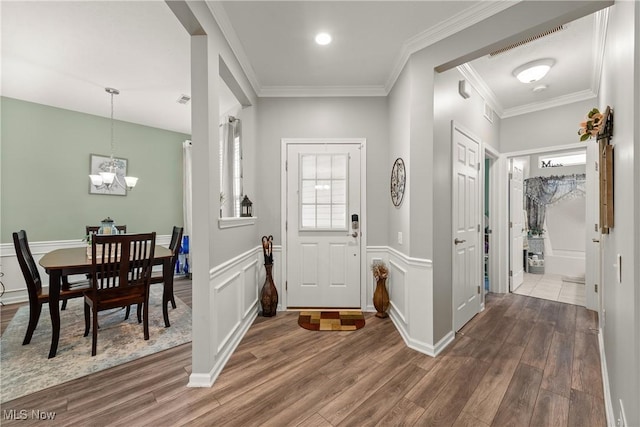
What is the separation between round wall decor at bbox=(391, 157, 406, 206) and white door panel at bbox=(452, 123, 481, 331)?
0.50 metres

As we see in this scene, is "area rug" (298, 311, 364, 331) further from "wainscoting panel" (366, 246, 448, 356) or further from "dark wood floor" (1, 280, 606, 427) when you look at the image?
"wainscoting panel" (366, 246, 448, 356)

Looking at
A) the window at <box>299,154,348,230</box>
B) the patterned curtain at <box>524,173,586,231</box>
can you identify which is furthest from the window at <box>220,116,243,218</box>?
the patterned curtain at <box>524,173,586,231</box>

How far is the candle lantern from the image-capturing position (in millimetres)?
2994

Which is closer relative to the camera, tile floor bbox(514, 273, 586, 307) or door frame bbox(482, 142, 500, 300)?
tile floor bbox(514, 273, 586, 307)

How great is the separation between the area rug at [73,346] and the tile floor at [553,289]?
4.92 m

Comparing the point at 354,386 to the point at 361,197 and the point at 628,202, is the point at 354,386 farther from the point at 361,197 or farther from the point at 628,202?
the point at 361,197

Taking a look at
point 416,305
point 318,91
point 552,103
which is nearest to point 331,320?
point 416,305

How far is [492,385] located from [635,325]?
1.18m

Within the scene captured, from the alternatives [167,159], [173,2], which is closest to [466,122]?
[173,2]

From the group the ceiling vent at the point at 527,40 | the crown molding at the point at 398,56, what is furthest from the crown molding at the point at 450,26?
the ceiling vent at the point at 527,40

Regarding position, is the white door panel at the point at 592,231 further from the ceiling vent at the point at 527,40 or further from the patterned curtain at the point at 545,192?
the patterned curtain at the point at 545,192

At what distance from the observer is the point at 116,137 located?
4457mm

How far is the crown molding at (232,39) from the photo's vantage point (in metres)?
1.92

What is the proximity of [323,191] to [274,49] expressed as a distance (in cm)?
160
